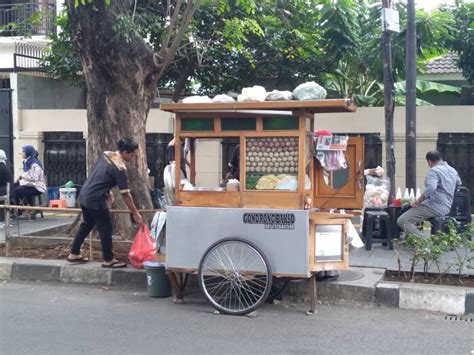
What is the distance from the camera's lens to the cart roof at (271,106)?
20.2 feet

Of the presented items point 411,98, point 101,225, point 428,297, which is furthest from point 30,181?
point 428,297

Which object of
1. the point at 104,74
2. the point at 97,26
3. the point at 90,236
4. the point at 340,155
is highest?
the point at 97,26

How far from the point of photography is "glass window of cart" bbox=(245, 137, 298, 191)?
650cm

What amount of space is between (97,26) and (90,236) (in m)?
2.87

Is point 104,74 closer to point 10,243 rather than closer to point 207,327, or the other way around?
point 10,243

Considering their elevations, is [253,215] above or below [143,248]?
above

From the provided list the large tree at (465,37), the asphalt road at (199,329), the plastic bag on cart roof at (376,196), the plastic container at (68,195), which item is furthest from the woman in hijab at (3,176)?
the large tree at (465,37)

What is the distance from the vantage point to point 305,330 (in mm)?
5926

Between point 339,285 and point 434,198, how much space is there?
7.78 ft

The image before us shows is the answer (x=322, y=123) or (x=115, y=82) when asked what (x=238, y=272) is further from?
(x=322, y=123)

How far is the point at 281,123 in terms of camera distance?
6457 mm

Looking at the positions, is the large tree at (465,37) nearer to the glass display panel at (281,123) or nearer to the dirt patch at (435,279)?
the dirt patch at (435,279)

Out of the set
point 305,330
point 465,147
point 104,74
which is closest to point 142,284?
point 305,330

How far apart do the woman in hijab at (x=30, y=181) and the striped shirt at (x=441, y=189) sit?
7.46 m
